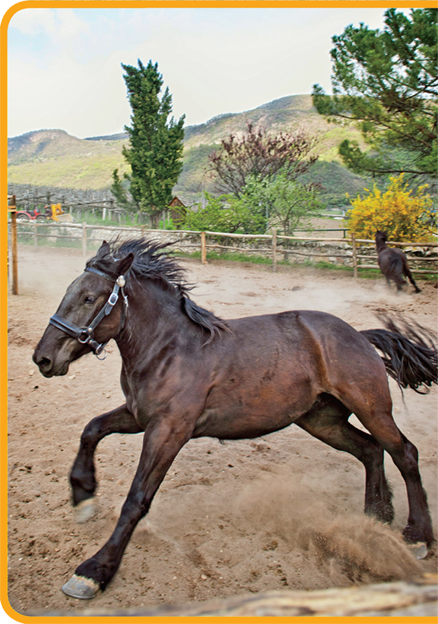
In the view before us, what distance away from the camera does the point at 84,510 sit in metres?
2.64

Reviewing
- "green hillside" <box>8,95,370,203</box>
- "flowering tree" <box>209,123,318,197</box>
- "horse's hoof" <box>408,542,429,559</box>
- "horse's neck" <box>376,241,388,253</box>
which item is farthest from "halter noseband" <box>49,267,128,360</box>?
"green hillside" <box>8,95,370,203</box>

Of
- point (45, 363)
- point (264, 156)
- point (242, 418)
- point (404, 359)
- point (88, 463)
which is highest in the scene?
point (264, 156)

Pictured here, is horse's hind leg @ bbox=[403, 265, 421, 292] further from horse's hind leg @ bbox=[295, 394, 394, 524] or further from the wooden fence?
horse's hind leg @ bbox=[295, 394, 394, 524]

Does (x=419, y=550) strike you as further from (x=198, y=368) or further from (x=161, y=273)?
(x=161, y=273)

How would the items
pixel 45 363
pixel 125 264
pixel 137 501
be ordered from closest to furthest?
1. pixel 137 501
2. pixel 45 363
3. pixel 125 264

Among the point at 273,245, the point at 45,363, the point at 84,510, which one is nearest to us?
the point at 45,363

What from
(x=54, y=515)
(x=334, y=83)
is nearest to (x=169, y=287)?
(x=54, y=515)

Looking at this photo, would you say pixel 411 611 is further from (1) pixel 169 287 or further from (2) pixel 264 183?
(2) pixel 264 183

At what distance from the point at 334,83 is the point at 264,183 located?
6.91 m

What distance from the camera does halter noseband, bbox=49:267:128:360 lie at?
228 centimetres

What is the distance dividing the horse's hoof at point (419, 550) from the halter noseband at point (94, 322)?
2.08m

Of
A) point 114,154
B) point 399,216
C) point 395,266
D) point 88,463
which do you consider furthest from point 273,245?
point 114,154

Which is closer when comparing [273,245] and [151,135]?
[273,245]

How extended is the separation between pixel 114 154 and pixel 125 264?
167 ft
